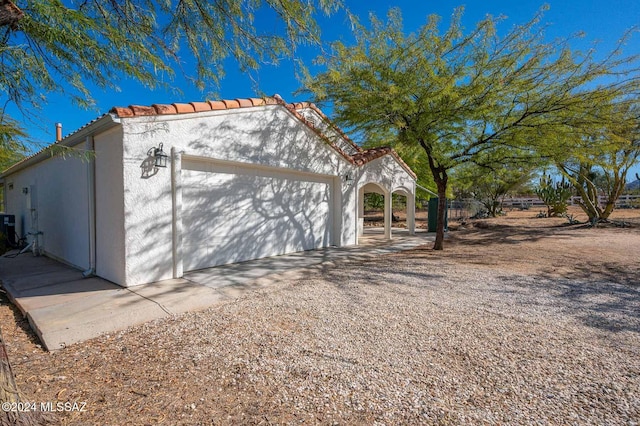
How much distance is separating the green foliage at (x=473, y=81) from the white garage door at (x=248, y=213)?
2.83m

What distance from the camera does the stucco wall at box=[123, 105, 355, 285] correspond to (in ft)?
18.4

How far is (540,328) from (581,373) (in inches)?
44.5

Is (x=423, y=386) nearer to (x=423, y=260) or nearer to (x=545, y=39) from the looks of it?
(x=423, y=260)

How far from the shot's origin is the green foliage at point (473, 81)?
24.3ft

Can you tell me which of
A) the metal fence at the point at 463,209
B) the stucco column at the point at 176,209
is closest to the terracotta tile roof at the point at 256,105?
the stucco column at the point at 176,209

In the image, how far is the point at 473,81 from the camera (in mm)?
7723

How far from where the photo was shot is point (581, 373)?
2.96m

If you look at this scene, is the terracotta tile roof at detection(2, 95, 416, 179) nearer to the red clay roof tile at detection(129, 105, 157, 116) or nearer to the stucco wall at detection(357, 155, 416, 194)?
the red clay roof tile at detection(129, 105, 157, 116)

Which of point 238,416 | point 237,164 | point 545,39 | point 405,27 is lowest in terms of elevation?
point 238,416

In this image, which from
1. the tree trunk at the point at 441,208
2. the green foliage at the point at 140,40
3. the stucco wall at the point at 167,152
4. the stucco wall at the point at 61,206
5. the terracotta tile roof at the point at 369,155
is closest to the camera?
the green foliage at the point at 140,40

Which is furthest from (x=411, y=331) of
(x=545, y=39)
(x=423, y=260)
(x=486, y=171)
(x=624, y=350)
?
(x=486, y=171)

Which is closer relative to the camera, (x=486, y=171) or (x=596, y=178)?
(x=486, y=171)

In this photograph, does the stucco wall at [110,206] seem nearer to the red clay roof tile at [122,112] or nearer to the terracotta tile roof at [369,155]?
the red clay roof tile at [122,112]

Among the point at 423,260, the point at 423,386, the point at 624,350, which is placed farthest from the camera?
the point at 423,260
